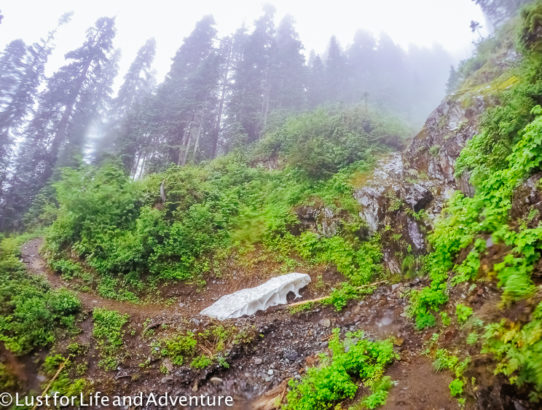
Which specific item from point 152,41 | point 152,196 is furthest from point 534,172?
point 152,41

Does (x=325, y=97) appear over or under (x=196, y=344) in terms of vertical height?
over

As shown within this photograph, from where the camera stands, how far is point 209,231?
493 inches

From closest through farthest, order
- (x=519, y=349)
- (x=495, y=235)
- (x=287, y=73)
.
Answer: (x=519, y=349) → (x=495, y=235) → (x=287, y=73)

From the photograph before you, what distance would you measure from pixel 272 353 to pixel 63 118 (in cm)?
3149

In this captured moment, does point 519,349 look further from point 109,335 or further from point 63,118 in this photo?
point 63,118

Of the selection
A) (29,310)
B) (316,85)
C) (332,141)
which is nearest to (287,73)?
(316,85)

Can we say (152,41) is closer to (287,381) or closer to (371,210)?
(371,210)

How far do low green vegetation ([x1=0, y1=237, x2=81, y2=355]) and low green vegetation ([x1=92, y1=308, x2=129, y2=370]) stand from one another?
2.03 feet

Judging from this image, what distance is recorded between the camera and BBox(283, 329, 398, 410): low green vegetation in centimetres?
515

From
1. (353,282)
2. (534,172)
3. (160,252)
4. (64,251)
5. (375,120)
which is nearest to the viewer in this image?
(534,172)

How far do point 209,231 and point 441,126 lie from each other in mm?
11875

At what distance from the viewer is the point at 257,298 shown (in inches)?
353

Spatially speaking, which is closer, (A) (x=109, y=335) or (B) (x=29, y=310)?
(B) (x=29, y=310)

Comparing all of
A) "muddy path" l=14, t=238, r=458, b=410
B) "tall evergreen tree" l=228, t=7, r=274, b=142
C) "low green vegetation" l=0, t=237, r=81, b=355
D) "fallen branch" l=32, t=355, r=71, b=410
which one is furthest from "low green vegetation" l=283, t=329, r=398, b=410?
"tall evergreen tree" l=228, t=7, r=274, b=142
